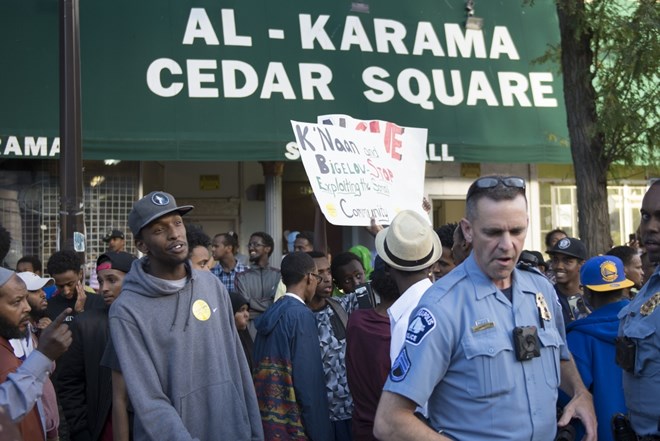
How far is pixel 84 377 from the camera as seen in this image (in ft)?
19.0

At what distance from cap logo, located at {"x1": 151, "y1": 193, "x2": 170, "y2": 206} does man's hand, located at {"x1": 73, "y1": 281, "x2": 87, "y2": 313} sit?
8.65ft

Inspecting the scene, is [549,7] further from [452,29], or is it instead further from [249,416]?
[249,416]

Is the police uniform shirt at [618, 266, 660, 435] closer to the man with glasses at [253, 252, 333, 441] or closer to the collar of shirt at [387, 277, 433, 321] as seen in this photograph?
the collar of shirt at [387, 277, 433, 321]

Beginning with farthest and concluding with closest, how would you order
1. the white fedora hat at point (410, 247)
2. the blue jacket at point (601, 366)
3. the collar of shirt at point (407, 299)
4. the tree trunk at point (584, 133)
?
the tree trunk at point (584, 133), the blue jacket at point (601, 366), the white fedora hat at point (410, 247), the collar of shirt at point (407, 299)

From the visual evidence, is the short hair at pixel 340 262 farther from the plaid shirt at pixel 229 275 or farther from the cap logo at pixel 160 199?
the cap logo at pixel 160 199

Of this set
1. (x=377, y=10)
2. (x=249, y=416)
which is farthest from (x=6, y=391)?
(x=377, y=10)

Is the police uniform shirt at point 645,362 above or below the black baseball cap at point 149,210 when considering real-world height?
below

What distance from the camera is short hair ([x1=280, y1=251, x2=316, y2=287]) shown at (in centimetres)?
585

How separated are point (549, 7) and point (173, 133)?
6.85 meters

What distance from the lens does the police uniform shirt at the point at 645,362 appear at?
3.81 m

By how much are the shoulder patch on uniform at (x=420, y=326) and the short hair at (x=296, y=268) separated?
2733 mm

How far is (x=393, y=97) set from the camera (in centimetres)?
1320

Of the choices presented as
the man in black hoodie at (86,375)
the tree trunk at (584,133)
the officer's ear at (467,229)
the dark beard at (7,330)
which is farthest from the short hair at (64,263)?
the tree trunk at (584,133)

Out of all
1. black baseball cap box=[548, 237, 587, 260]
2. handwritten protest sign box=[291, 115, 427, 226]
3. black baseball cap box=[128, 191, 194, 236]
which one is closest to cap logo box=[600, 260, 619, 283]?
black baseball cap box=[548, 237, 587, 260]
